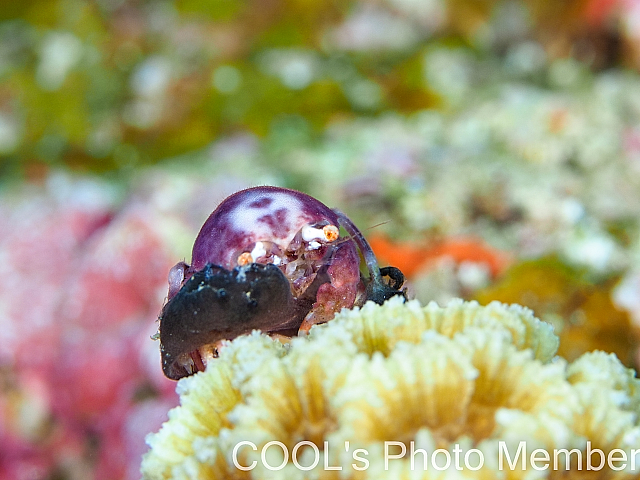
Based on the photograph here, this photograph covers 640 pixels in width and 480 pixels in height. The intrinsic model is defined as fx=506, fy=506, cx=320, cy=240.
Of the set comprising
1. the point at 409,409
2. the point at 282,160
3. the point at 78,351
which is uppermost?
the point at 282,160

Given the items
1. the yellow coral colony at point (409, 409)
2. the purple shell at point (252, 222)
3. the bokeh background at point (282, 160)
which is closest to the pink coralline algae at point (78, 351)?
the bokeh background at point (282, 160)

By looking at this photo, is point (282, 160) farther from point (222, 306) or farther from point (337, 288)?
point (222, 306)

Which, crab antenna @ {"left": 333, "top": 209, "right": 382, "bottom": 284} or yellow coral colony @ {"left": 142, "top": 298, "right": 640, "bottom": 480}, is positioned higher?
crab antenna @ {"left": 333, "top": 209, "right": 382, "bottom": 284}

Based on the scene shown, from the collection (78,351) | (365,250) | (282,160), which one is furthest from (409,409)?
(282,160)

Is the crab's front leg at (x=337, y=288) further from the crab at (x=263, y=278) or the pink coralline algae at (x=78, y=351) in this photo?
the pink coralline algae at (x=78, y=351)

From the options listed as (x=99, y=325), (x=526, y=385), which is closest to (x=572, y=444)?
(x=526, y=385)

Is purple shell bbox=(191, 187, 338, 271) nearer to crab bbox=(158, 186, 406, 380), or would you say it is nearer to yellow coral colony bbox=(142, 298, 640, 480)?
crab bbox=(158, 186, 406, 380)

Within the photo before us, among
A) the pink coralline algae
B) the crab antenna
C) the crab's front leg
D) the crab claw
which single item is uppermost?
the pink coralline algae

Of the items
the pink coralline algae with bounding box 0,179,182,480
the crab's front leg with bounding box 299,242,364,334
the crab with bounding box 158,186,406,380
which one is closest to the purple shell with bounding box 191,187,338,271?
the crab with bounding box 158,186,406,380
